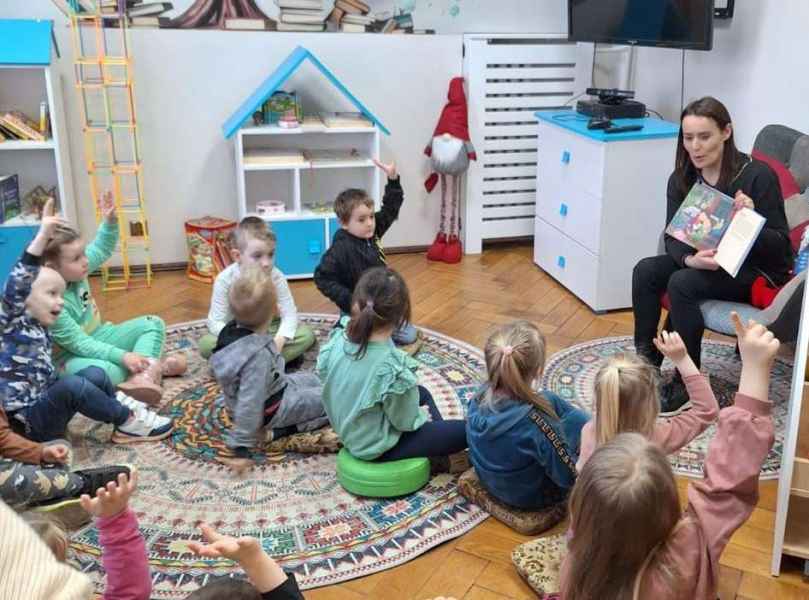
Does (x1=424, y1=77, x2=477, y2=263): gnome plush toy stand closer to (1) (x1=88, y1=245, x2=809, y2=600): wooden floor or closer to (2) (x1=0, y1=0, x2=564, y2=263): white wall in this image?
(2) (x1=0, y1=0, x2=564, y2=263): white wall

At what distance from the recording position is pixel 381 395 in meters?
2.28

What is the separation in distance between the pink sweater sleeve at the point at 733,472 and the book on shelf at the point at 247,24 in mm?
3225

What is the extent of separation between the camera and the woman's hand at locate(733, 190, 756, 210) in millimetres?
2594

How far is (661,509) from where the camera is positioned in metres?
1.33

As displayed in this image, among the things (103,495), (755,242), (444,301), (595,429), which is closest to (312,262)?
(444,301)

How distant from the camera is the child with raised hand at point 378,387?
2281 mm

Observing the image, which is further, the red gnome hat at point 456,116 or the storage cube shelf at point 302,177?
the red gnome hat at point 456,116

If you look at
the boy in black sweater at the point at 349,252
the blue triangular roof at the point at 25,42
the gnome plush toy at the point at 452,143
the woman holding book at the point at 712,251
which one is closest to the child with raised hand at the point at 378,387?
the boy in black sweater at the point at 349,252

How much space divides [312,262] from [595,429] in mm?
2474

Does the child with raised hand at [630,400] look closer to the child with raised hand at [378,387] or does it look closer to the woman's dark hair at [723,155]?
the child with raised hand at [378,387]

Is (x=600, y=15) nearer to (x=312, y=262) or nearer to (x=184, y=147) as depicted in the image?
(x=312, y=262)

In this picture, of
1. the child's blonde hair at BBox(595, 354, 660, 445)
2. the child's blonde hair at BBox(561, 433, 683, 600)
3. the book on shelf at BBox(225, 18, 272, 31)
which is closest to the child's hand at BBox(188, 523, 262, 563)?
the child's blonde hair at BBox(561, 433, 683, 600)

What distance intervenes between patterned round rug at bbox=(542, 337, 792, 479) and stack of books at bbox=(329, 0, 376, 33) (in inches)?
78.1

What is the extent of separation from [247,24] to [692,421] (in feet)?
9.86
